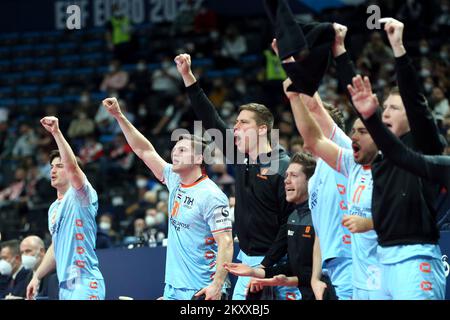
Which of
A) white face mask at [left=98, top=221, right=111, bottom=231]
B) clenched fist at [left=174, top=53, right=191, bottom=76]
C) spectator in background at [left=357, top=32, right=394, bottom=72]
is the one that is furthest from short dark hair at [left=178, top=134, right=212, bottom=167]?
spectator in background at [left=357, top=32, right=394, bottom=72]

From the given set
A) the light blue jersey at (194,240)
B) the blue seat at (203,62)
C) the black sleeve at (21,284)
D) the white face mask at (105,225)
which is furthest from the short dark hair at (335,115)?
the blue seat at (203,62)

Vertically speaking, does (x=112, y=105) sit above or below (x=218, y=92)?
below

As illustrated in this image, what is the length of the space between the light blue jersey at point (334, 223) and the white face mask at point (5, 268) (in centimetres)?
451

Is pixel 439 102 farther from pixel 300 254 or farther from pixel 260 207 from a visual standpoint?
pixel 300 254

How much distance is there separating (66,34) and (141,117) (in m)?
6.05

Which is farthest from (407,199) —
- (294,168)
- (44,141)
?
(44,141)

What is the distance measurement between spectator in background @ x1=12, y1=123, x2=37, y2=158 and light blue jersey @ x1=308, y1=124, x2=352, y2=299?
13853mm

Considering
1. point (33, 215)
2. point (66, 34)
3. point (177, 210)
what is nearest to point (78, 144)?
point (33, 215)

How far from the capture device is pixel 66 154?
6.98 m

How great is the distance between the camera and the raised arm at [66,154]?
273 inches

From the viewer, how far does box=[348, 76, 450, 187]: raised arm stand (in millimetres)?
4984

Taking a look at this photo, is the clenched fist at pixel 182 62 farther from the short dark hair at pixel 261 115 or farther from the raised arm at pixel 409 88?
the raised arm at pixel 409 88

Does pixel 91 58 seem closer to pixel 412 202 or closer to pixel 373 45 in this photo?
pixel 373 45

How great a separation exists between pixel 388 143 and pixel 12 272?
616 cm
